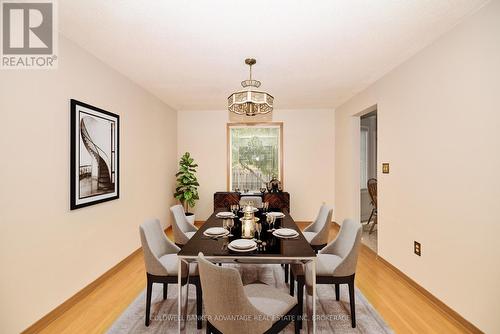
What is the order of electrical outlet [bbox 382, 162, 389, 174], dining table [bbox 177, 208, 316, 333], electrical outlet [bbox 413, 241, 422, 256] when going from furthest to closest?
electrical outlet [bbox 382, 162, 389, 174]
electrical outlet [bbox 413, 241, 422, 256]
dining table [bbox 177, 208, 316, 333]

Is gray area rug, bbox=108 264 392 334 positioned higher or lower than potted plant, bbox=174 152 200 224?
lower

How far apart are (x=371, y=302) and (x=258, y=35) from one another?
2858 millimetres

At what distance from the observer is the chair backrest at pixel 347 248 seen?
2.20 metres

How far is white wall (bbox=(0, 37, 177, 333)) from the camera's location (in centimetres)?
199

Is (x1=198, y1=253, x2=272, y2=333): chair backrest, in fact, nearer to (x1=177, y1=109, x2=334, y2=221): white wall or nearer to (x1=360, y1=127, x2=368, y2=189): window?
(x1=177, y1=109, x2=334, y2=221): white wall

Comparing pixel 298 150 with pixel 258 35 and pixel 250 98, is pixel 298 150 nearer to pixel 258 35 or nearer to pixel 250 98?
pixel 250 98

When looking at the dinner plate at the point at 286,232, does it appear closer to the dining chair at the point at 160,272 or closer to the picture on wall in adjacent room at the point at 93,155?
the dining chair at the point at 160,272

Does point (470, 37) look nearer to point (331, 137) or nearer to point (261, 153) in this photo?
point (331, 137)

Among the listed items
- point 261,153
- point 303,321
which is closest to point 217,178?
point 261,153

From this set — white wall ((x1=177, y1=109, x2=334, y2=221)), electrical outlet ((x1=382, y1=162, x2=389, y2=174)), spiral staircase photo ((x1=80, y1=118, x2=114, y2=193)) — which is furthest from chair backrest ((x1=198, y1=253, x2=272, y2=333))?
white wall ((x1=177, y1=109, x2=334, y2=221))

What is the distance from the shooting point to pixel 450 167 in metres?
2.45

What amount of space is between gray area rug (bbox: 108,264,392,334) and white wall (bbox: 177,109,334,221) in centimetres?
318

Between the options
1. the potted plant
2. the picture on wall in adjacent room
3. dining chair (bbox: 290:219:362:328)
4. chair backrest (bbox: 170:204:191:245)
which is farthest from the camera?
the potted plant

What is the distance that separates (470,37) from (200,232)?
2907 mm
